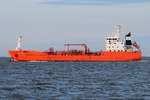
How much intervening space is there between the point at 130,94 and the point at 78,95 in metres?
3.98

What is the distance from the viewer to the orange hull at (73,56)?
11375 cm

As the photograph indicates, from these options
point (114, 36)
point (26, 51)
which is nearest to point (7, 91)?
point (26, 51)

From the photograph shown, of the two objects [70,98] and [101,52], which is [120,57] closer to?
[101,52]

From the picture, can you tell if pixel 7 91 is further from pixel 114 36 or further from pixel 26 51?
pixel 114 36

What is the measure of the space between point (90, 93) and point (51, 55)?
83689 mm

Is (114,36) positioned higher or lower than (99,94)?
higher

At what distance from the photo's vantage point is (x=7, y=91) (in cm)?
3256

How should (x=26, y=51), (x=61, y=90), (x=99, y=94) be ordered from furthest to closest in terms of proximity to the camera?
(x=26, y=51), (x=61, y=90), (x=99, y=94)

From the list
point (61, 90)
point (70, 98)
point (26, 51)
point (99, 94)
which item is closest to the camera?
point (70, 98)

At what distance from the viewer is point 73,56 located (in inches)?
4577

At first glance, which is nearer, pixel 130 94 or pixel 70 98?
pixel 70 98

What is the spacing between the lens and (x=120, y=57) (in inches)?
4545

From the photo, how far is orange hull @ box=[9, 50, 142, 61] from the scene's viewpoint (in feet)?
373

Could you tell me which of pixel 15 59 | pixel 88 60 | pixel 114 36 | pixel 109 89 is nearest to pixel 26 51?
pixel 15 59
